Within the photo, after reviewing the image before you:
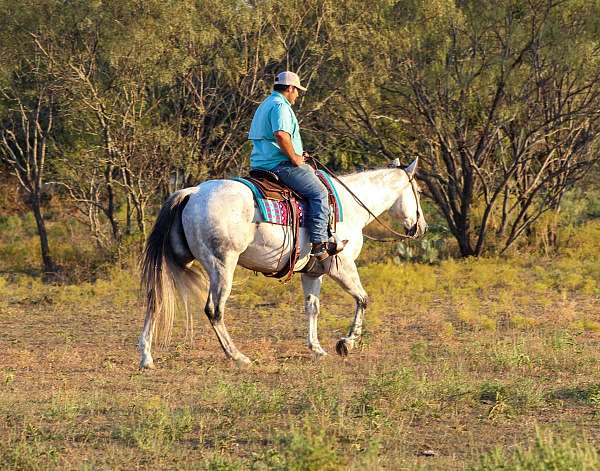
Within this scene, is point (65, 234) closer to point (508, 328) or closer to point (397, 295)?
point (397, 295)

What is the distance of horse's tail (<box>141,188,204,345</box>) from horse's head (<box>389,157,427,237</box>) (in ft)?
9.01

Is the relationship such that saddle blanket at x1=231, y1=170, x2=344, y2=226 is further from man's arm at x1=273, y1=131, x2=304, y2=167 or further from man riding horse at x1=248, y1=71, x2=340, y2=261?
man's arm at x1=273, y1=131, x2=304, y2=167

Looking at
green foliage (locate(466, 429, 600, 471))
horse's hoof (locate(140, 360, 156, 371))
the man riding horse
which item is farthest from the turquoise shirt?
green foliage (locate(466, 429, 600, 471))

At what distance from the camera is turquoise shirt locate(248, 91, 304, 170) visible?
9.19m

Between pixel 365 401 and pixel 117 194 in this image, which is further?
pixel 117 194

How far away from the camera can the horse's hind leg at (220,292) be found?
922 centimetres

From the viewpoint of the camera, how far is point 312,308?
10133 mm

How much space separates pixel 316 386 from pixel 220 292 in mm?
1690

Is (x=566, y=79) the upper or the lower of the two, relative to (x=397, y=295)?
upper

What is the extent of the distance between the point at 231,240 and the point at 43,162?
9.73 m

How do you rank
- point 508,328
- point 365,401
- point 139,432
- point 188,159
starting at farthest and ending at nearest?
point 188,159
point 508,328
point 365,401
point 139,432

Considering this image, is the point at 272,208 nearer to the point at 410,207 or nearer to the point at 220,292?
the point at 220,292

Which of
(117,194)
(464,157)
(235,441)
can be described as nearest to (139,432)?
(235,441)

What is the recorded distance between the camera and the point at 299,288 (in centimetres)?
1512
